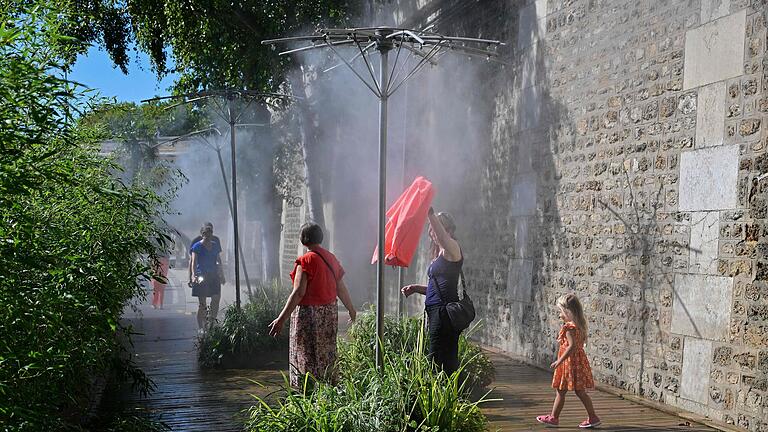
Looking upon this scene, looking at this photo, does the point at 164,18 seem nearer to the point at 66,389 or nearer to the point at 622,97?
the point at 622,97

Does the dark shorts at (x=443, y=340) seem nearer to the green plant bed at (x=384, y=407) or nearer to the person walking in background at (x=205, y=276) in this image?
the green plant bed at (x=384, y=407)

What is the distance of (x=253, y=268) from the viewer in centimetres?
3350

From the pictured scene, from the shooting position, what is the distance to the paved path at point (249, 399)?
6094 mm

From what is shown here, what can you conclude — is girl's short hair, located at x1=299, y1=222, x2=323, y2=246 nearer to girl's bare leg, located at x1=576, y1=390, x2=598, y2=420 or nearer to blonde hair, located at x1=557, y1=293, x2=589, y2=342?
blonde hair, located at x1=557, y1=293, x2=589, y2=342

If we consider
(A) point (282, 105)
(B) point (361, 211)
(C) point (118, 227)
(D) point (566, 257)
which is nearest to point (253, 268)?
(B) point (361, 211)

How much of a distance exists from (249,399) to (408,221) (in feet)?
7.15

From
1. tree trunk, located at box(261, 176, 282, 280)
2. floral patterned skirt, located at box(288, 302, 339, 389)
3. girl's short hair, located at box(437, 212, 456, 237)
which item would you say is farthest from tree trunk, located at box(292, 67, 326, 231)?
floral patterned skirt, located at box(288, 302, 339, 389)

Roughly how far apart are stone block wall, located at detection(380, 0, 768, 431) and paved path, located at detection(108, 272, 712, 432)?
42 centimetres

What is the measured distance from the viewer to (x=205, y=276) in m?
11.0

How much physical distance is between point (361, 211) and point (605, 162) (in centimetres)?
901

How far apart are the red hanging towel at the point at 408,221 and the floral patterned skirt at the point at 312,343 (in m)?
0.61

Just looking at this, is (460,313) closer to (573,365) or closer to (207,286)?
(573,365)

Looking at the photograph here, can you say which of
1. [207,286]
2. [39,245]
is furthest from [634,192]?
[207,286]

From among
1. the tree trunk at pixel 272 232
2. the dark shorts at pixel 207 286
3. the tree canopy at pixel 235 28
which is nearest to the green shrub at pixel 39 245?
the dark shorts at pixel 207 286
